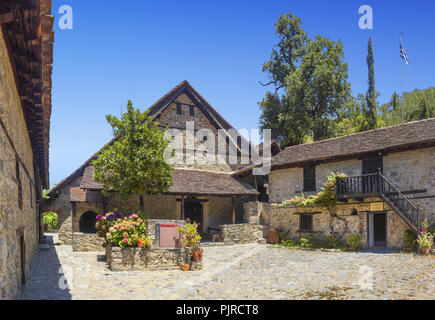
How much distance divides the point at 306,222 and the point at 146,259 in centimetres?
1108

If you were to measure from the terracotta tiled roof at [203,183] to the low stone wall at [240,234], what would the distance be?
2215 millimetres

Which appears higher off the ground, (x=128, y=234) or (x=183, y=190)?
(x=183, y=190)

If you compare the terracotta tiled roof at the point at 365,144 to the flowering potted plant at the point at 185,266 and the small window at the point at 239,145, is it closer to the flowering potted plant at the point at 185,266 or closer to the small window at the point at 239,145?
the small window at the point at 239,145

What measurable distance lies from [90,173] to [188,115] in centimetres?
792

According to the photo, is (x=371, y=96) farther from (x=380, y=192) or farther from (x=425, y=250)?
(x=425, y=250)

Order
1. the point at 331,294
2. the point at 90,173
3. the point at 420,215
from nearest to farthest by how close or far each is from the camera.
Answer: the point at 331,294 → the point at 420,215 → the point at 90,173

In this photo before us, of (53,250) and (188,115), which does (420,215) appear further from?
(53,250)

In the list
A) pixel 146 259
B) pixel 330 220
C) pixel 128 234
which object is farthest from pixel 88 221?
pixel 330 220

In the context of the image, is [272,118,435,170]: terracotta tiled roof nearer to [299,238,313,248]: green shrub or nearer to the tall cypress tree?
[299,238,313,248]: green shrub

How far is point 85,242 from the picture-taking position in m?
18.5

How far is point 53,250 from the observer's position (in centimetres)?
1911

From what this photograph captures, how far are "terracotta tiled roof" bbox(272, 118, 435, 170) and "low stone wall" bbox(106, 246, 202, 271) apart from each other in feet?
35.9

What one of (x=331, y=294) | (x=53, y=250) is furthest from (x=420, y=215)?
(x=53, y=250)

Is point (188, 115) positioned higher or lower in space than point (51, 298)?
higher
